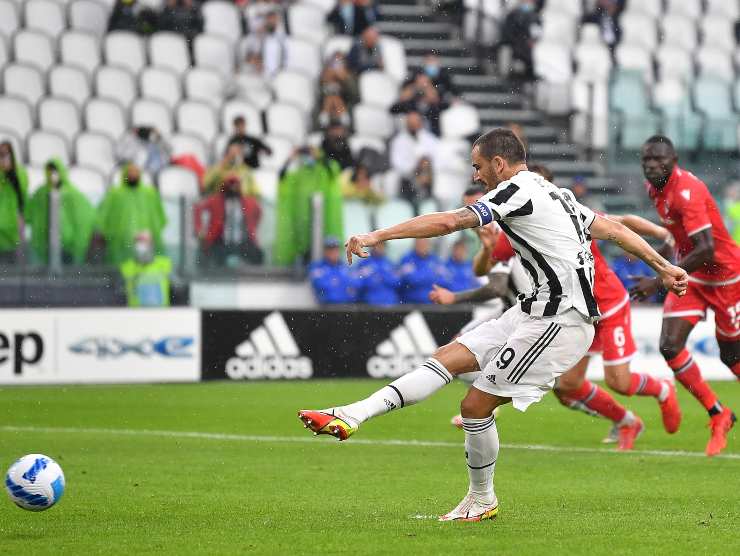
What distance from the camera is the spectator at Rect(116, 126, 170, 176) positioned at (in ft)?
70.1

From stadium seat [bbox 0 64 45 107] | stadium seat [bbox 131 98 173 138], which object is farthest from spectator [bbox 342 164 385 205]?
stadium seat [bbox 0 64 45 107]

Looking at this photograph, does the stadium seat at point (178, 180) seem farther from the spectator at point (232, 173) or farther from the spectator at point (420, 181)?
the spectator at point (420, 181)

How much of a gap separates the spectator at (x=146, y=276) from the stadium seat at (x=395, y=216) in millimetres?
3184

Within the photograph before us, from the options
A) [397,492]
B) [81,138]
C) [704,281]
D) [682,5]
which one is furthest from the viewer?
[682,5]

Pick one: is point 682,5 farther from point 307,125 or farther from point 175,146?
point 175,146

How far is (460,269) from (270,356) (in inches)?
118

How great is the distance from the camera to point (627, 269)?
21281mm

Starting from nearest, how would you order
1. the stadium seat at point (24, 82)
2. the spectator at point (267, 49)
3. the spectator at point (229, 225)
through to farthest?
the spectator at point (229, 225)
the stadium seat at point (24, 82)
the spectator at point (267, 49)

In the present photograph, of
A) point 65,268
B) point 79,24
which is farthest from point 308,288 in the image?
point 79,24

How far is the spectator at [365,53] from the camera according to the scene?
24781 millimetres

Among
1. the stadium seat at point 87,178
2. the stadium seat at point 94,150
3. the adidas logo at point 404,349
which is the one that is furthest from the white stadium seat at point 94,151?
the adidas logo at point 404,349

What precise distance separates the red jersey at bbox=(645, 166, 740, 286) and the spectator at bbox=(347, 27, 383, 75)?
13473 mm

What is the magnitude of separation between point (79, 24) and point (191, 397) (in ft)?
30.9

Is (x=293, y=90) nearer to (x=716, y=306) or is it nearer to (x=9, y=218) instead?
(x=9, y=218)
